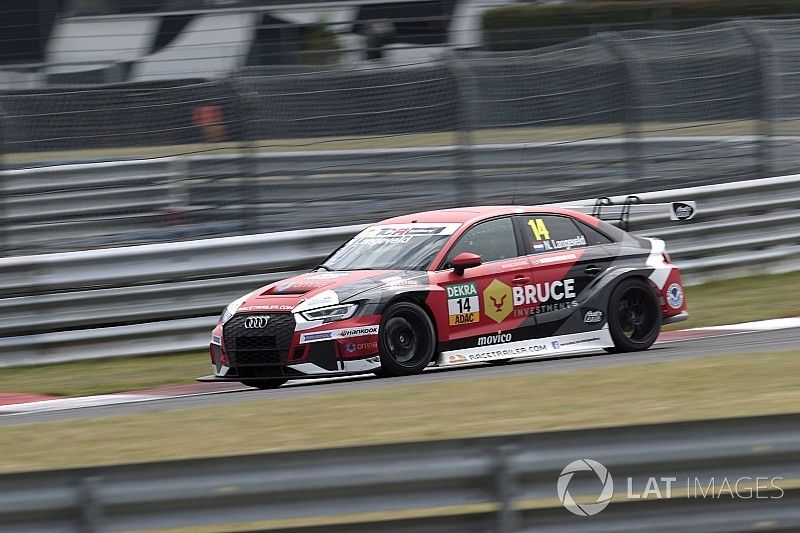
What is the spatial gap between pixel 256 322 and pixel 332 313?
2.03 feet

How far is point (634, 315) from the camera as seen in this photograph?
1148 centimetres

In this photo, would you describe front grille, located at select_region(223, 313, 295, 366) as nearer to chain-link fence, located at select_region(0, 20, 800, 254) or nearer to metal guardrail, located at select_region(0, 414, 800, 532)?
chain-link fence, located at select_region(0, 20, 800, 254)

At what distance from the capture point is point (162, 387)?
11109 millimetres

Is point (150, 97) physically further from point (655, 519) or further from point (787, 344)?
point (655, 519)

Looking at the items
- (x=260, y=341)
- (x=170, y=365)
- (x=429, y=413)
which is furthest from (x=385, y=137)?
(x=429, y=413)

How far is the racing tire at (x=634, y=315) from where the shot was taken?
11281mm

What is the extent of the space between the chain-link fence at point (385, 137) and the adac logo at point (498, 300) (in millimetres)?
3179

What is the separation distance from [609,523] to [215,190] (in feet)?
28.6

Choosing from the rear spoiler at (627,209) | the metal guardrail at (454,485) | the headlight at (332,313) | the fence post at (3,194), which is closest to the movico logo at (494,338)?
the headlight at (332,313)

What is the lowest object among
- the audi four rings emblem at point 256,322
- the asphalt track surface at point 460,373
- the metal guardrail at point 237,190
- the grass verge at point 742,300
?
the grass verge at point 742,300

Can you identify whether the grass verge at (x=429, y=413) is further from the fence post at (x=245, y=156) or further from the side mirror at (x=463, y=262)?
the fence post at (x=245, y=156)

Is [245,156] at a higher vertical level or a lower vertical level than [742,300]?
higher

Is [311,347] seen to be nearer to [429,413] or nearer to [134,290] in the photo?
[429,413]

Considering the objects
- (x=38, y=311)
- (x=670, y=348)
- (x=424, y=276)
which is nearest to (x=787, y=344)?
(x=670, y=348)
